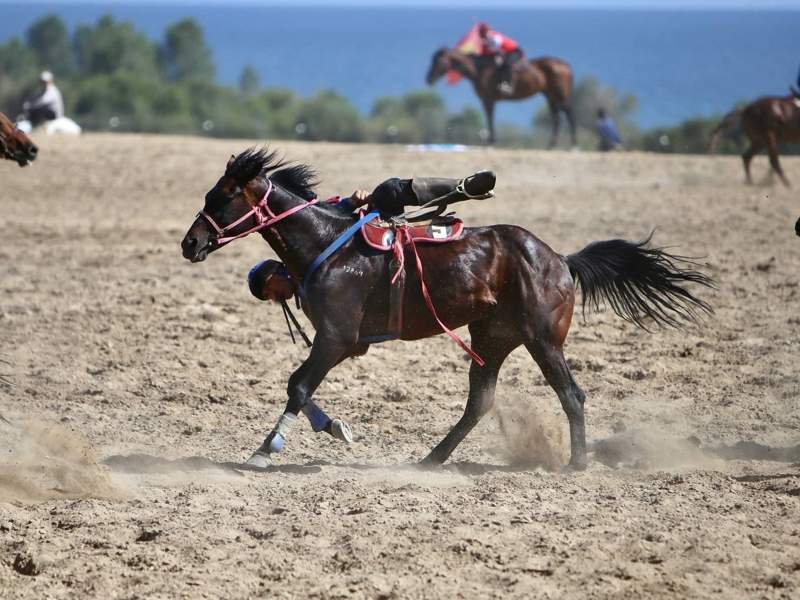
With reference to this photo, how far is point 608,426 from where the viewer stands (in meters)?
7.55

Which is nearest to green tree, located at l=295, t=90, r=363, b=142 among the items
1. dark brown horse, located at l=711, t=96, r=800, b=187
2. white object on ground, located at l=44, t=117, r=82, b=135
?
white object on ground, located at l=44, t=117, r=82, b=135

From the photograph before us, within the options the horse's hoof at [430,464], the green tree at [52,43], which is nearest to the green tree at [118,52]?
the green tree at [52,43]

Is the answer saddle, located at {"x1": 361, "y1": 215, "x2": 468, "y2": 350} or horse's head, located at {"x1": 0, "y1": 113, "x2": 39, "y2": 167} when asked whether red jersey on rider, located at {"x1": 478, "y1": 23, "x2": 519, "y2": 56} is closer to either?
horse's head, located at {"x1": 0, "y1": 113, "x2": 39, "y2": 167}

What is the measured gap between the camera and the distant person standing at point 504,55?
955 inches

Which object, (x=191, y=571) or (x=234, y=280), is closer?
(x=191, y=571)

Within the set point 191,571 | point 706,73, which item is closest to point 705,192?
point 191,571

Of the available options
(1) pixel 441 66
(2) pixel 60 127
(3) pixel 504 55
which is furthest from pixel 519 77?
(2) pixel 60 127

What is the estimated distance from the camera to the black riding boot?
6.71 m

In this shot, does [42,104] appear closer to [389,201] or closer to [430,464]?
[389,201]

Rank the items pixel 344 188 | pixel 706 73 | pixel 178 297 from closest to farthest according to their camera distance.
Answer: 1. pixel 178 297
2. pixel 344 188
3. pixel 706 73

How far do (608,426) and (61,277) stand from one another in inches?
233

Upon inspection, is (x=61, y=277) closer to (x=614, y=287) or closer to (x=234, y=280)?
(x=234, y=280)

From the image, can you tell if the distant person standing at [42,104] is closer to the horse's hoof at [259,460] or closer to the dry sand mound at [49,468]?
the dry sand mound at [49,468]

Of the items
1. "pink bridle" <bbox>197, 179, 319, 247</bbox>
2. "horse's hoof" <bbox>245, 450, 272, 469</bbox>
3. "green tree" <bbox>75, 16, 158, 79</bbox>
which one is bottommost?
"horse's hoof" <bbox>245, 450, 272, 469</bbox>
